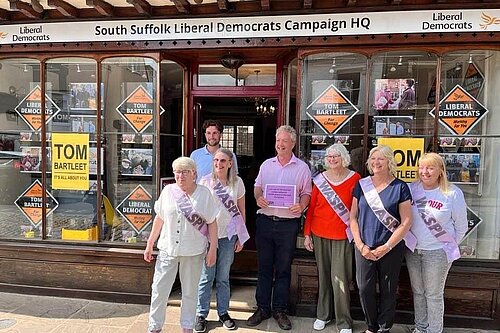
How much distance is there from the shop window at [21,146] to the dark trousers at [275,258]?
8.78 feet

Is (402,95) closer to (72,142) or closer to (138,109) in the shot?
(138,109)

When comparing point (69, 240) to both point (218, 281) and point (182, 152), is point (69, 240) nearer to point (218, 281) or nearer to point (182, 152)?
point (182, 152)

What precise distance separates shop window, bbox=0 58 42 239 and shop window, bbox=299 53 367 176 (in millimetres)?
3012

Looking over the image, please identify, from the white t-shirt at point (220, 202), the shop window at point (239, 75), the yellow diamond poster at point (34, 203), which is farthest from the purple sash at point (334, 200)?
the yellow diamond poster at point (34, 203)

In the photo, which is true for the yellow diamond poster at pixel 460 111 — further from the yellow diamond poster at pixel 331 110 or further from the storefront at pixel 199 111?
the yellow diamond poster at pixel 331 110

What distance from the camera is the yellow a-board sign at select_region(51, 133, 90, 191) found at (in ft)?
14.4

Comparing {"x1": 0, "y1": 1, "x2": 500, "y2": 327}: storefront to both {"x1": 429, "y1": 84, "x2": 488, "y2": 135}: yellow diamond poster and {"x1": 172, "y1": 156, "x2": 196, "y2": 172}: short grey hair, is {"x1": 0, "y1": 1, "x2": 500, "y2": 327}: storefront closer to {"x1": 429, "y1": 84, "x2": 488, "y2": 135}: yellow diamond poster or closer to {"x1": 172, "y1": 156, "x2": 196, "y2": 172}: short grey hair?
{"x1": 429, "y1": 84, "x2": 488, "y2": 135}: yellow diamond poster

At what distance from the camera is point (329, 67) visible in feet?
13.5

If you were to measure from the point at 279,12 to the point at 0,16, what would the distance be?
9.91ft

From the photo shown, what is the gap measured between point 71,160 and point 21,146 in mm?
724

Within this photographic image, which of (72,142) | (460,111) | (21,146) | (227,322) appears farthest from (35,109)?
(460,111)

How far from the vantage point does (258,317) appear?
374 centimetres

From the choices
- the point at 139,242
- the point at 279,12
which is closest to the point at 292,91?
the point at 279,12

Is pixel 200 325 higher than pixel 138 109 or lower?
lower
